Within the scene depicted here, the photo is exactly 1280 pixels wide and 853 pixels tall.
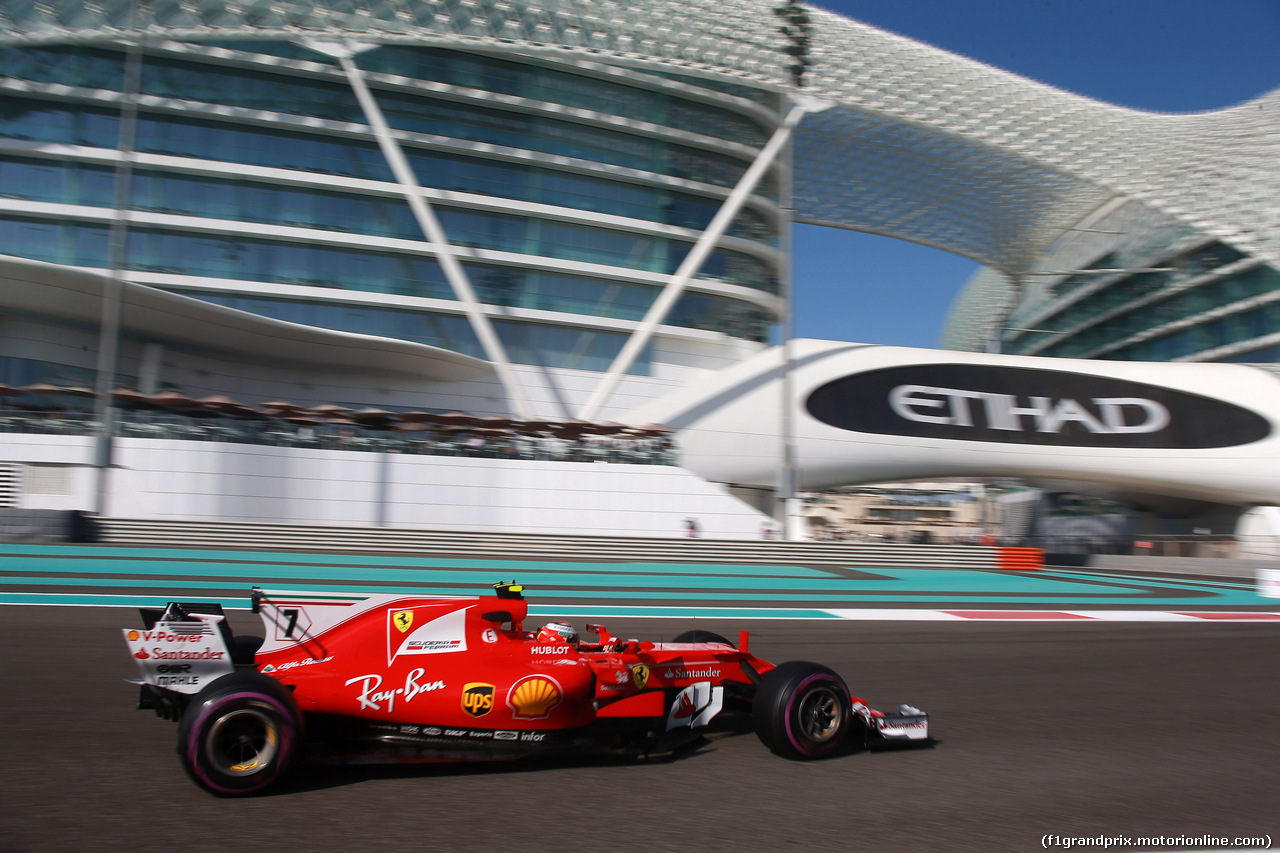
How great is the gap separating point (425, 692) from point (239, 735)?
0.86 m

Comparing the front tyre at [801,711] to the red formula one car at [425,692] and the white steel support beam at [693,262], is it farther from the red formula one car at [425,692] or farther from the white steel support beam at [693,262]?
the white steel support beam at [693,262]

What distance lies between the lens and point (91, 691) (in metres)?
5.95

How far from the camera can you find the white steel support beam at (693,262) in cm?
3378

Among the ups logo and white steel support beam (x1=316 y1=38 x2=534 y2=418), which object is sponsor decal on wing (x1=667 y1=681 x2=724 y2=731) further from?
white steel support beam (x1=316 y1=38 x2=534 y2=418)

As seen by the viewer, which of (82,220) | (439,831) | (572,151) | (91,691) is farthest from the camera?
(572,151)

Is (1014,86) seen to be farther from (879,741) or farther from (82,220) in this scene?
(879,741)

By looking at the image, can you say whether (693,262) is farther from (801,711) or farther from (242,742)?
(242,742)

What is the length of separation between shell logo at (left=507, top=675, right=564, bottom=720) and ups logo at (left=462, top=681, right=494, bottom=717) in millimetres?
103

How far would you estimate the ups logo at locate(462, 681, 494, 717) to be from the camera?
454 centimetres

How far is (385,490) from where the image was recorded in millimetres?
26219

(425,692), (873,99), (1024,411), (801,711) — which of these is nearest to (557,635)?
(425,692)

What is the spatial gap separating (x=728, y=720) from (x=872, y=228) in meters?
44.8

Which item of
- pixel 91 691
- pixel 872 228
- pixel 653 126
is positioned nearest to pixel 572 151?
pixel 653 126

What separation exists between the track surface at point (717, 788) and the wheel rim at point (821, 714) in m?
0.22
